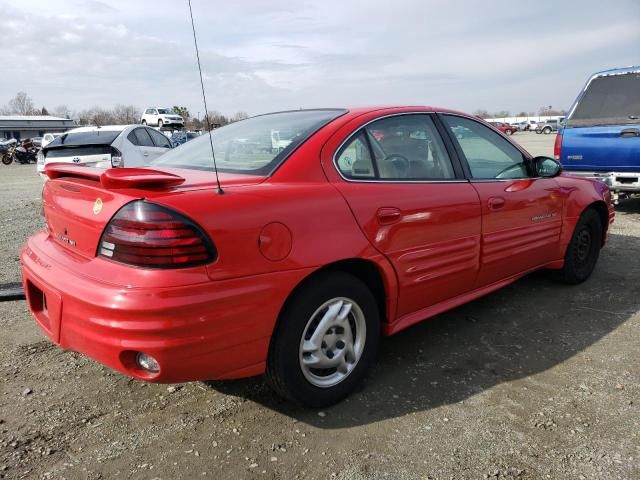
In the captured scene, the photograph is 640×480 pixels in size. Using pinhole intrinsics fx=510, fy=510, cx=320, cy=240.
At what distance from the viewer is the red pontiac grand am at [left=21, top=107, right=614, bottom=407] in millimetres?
2051

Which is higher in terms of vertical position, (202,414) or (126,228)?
(126,228)

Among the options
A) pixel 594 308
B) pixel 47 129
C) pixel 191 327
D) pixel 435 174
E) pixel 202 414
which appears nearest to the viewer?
pixel 191 327

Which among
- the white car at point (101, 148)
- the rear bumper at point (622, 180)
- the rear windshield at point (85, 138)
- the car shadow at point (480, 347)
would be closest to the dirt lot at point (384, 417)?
the car shadow at point (480, 347)

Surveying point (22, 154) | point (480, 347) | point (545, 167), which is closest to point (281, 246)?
point (480, 347)

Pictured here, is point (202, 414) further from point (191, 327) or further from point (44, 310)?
point (44, 310)

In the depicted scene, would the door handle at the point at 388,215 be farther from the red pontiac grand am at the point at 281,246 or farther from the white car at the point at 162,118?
the white car at the point at 162,118

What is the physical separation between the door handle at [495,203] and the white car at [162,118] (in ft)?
113

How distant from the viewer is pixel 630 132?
6.74 metres

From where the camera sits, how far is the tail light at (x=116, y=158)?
9406 millimetres

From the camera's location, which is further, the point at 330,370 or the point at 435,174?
the point at 435,174

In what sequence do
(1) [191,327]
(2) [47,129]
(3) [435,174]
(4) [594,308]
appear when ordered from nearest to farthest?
(1) [191,327] < (3) [435,174] < (4) [594,308] < (2) [47,129]

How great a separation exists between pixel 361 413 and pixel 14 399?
183 cm

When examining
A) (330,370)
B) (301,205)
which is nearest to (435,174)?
(301,205)

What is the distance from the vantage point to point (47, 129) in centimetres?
8088
